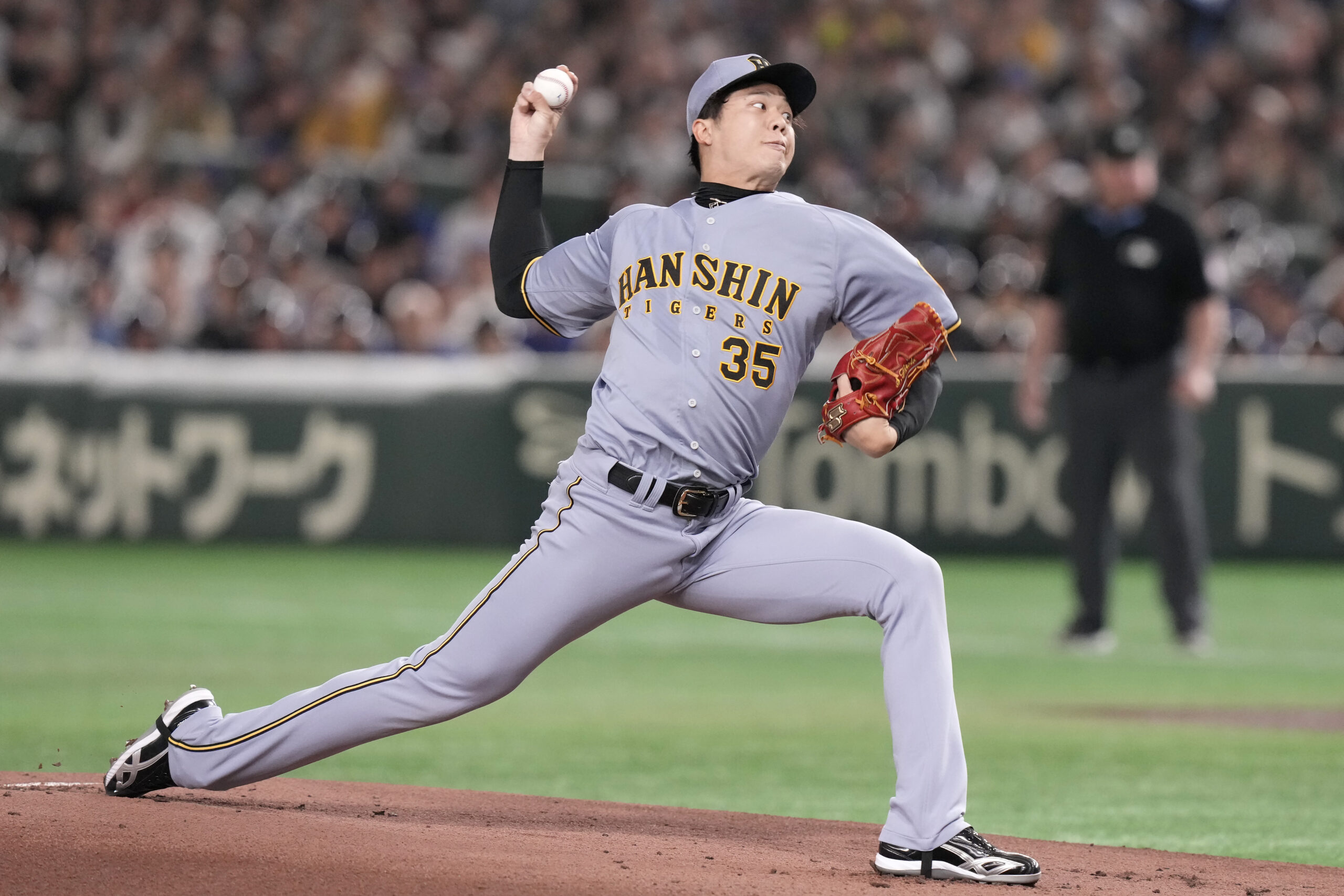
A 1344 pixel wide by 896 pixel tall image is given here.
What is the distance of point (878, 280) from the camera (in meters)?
4.50

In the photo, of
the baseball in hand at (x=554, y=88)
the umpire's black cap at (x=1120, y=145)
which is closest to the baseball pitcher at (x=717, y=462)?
the baseball in hand at (x=554, y=88)

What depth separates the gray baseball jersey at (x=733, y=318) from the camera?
4488 millimetres

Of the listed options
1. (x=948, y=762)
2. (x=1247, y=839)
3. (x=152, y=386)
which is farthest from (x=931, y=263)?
(x=948, y=762)

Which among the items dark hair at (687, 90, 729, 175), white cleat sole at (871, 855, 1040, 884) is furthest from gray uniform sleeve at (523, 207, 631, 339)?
white cleat sole at (871, 855, 1040, 884)

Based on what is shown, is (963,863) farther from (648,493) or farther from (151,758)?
(151,758)

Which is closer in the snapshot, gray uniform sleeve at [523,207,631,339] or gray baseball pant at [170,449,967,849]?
gray baseball pant at [170,449,967,849]

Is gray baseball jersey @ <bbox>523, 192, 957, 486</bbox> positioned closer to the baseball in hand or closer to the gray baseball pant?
the gray baseball pant

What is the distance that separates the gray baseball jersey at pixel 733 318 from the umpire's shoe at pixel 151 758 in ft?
4.13

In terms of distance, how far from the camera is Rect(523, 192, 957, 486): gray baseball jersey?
4.49 metres

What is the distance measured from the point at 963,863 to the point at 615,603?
102 cm

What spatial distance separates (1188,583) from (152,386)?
770 cm

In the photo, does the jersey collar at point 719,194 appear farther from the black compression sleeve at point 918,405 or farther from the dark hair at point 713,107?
the black compression sleeve at point 918,405

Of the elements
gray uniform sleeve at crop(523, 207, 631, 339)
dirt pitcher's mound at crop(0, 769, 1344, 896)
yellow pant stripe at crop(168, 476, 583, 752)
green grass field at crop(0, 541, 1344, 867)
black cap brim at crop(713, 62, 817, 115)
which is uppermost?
black cap brim at crop(713, 62, 817, 115)

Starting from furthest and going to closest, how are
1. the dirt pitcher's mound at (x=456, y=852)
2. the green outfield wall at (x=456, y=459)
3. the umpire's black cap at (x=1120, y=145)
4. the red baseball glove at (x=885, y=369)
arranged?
the green outfield wall at (x=456, y=459)
the umpire's black cap at (x=1120, y=145)
the red baseball glove at (x=885, y=369)
the dirt pitcher's mound at (x=456, y=852)
